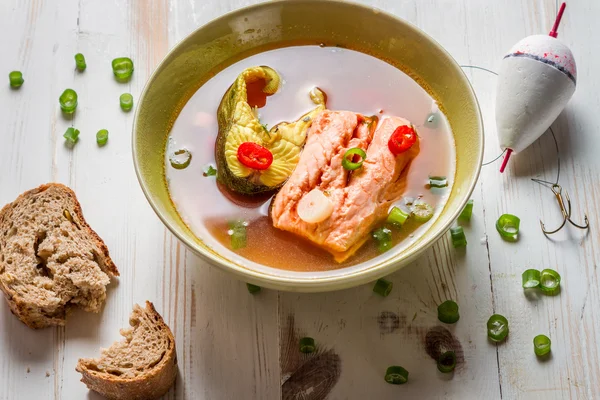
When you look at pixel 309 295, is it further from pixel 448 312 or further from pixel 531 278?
pixel 531 278

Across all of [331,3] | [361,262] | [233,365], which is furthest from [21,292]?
[331,3]

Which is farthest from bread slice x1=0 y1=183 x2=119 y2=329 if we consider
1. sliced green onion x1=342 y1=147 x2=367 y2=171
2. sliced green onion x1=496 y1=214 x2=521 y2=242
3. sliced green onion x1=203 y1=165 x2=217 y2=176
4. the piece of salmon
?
sliced green onion x1=496 y1=214 x2=521 y2=242

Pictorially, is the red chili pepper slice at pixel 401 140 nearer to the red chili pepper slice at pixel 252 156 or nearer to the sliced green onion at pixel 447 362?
the red chili pepper slice at pixel 252 156

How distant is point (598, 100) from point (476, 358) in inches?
51.5

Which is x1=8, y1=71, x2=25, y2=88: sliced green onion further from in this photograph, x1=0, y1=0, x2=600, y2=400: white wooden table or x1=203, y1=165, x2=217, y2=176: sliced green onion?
x1=203, y1=165, x2=217, y2=176: sliced green onion

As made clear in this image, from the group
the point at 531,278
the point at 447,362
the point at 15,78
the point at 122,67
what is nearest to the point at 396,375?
the point at 447,362

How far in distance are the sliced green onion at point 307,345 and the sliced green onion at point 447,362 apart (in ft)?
1.63

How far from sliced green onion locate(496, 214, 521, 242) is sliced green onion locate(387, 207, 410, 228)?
0.47 meters

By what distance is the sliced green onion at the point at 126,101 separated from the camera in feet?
12.0

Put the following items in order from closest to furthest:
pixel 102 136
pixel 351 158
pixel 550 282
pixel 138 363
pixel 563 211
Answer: pixel 138 363
pixel 351 158
pixel 550 282
pixel 563 211
pixel 102 136

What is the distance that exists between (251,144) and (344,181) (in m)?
0.39

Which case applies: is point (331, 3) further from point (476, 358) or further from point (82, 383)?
point (82, 383)

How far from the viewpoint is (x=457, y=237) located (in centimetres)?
340

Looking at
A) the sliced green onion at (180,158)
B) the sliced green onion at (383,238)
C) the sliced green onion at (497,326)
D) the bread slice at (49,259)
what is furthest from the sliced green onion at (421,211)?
the bread slice at (49,259)
